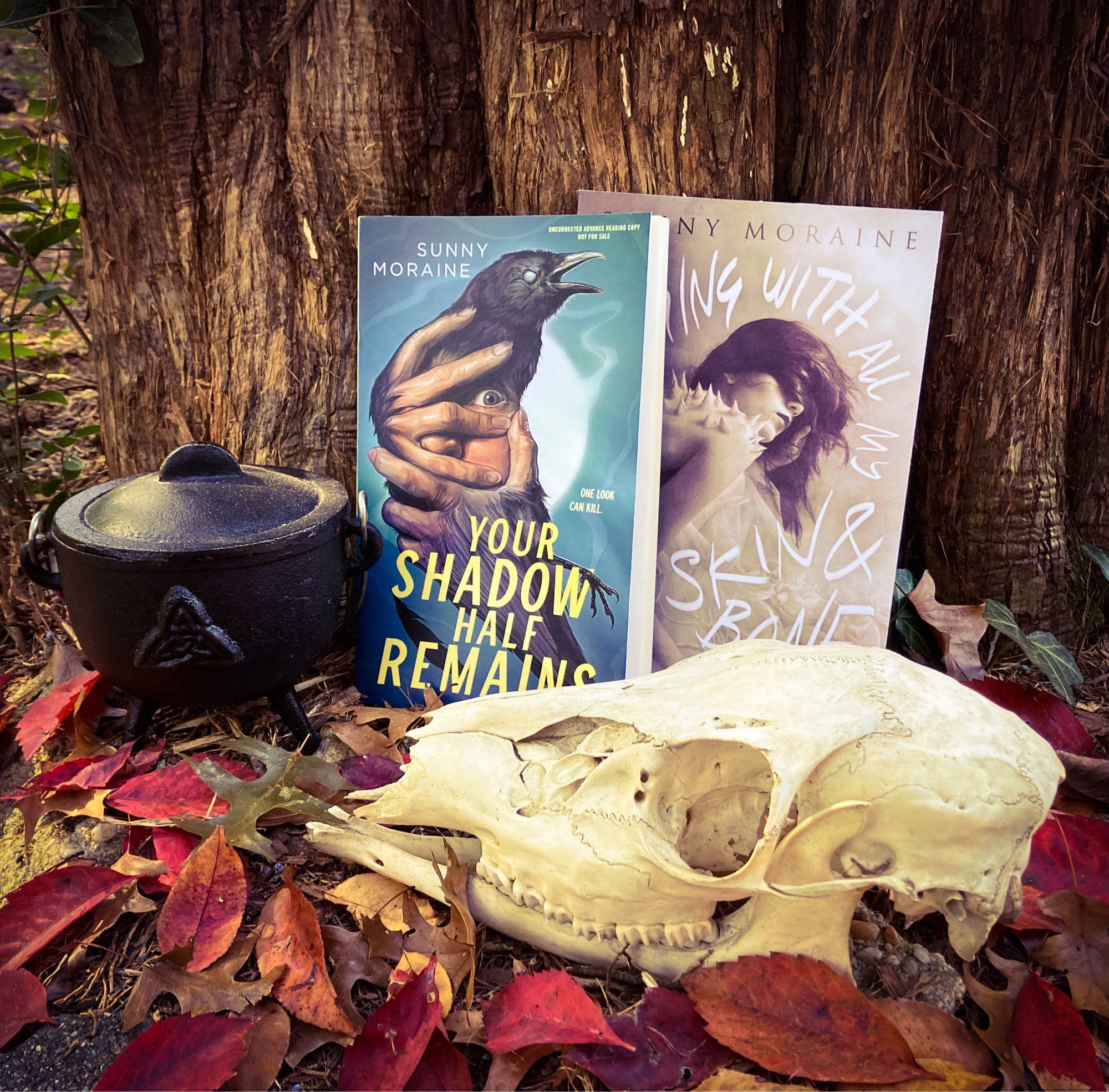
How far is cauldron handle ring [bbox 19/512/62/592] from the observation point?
1595 millimetres

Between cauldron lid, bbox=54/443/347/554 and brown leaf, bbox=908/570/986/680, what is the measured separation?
1301 millimetres

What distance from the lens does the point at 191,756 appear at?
163 centimetres

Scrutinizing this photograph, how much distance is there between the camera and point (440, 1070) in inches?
43.3

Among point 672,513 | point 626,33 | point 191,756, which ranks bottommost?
point 191,756

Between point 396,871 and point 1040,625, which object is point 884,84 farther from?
point 396,871

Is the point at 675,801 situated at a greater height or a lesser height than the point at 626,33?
lesser

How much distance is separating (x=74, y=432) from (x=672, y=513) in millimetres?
1847

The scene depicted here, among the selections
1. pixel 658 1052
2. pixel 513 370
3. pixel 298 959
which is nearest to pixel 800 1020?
pixel 658 1052

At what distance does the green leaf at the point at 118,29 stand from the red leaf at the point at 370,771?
1516 millimetres

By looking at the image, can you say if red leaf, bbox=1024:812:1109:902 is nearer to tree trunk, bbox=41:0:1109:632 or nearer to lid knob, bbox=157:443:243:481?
tree trunk, bbox=41:0:1109:632

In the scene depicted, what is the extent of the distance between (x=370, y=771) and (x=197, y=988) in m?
0.47

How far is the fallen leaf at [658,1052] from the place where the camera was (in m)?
1.10

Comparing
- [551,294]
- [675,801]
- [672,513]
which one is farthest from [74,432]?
[675,801]

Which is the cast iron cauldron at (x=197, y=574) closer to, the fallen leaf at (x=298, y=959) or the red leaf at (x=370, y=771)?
the red leaf at (x=370, y=771)
